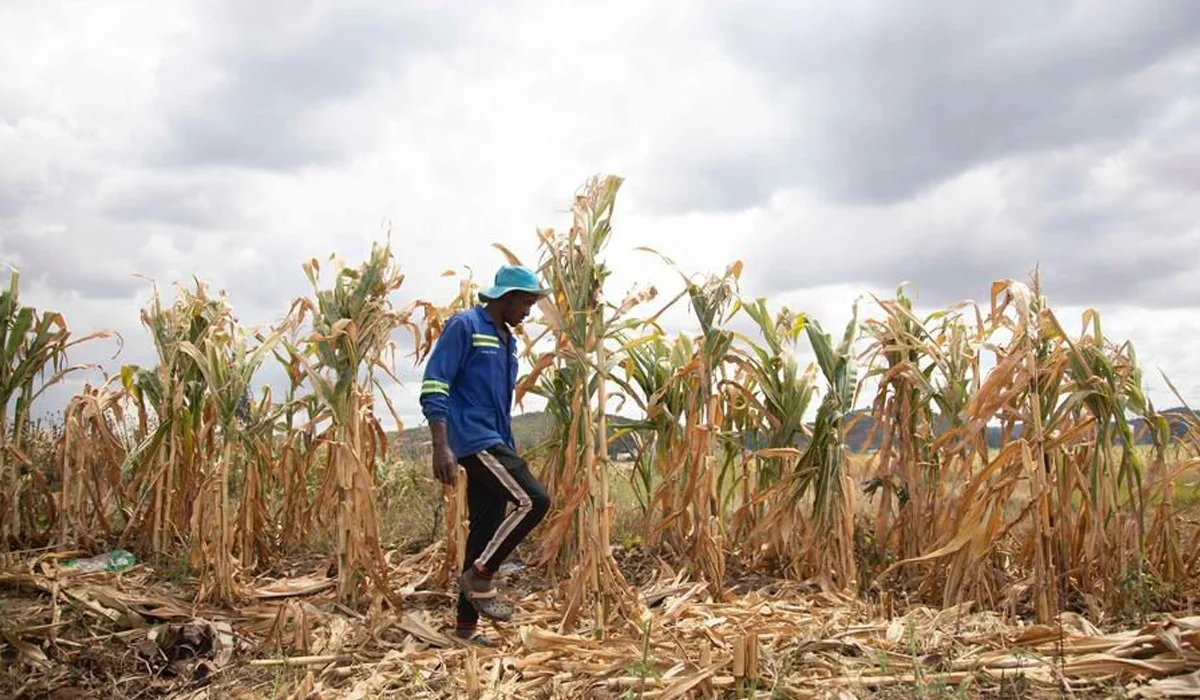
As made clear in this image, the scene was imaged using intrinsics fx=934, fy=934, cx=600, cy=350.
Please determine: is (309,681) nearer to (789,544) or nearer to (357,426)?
(357,426)

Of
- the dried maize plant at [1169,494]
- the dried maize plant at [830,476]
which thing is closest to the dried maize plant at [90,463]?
the dried maize plant at [830,476]

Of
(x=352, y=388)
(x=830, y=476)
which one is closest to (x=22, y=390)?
(x=352, y=388)

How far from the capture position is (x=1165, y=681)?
354 centimetres

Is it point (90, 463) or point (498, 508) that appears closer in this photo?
point (498, 508)

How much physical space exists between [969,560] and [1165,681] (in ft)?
5.36

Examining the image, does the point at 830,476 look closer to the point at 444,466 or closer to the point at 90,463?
the point at 444,466

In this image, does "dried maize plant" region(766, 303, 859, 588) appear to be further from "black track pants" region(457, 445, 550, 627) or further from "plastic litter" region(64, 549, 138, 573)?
"plastic litter" region(64, 549, 138, 573)

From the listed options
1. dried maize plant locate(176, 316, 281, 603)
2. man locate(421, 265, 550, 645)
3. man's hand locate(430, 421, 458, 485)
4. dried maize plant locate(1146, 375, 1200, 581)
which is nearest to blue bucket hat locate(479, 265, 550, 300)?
man locate(421, 265, 550, 645)

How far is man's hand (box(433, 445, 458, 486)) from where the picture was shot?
191 inches

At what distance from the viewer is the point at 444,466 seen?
488 cm

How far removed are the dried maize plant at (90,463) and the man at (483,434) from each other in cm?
376

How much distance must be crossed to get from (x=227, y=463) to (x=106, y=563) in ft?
5.83

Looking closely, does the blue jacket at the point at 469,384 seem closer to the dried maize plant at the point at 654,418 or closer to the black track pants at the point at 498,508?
the black track pants at the point at 498,508

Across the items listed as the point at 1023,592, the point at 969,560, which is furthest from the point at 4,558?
the point at 1023,592
